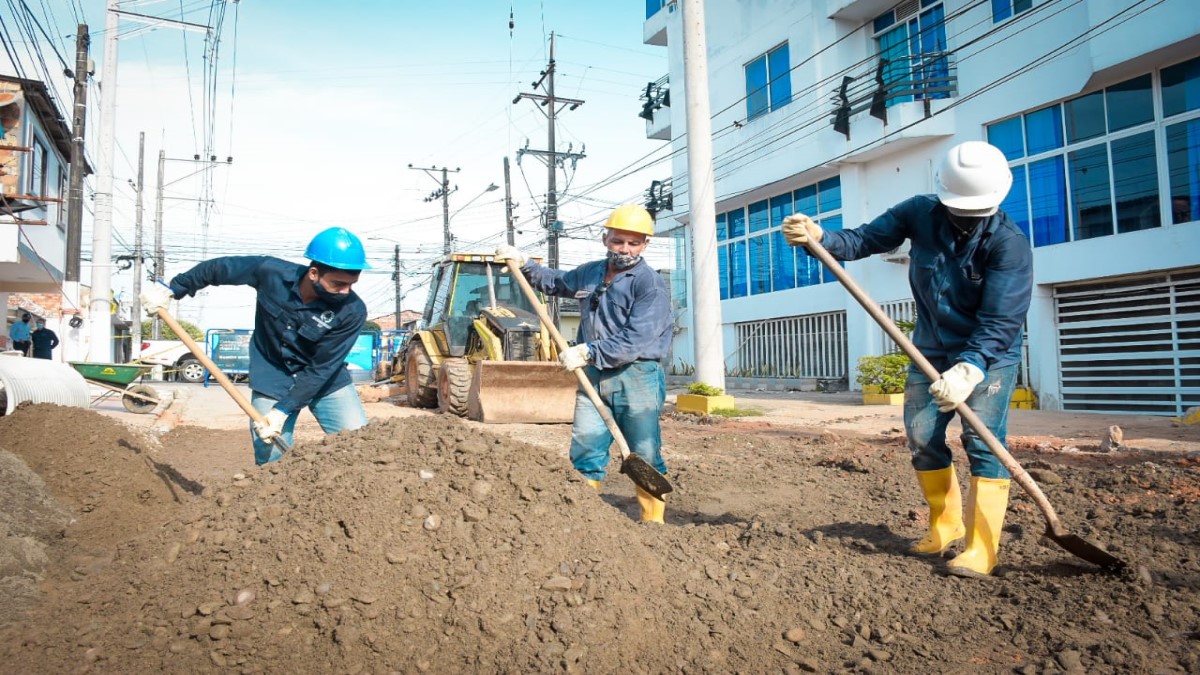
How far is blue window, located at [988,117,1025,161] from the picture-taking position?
40.8 feet

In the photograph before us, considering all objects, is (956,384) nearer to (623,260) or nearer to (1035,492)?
(1035,492)

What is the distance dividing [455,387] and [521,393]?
3.82 feet

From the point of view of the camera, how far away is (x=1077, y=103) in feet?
37.9

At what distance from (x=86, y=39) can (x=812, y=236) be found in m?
18.3

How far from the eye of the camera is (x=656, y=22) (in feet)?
68.8

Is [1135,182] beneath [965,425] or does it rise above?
above

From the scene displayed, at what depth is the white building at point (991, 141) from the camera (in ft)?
34.0

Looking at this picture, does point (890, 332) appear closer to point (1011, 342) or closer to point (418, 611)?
point (1011, 342)

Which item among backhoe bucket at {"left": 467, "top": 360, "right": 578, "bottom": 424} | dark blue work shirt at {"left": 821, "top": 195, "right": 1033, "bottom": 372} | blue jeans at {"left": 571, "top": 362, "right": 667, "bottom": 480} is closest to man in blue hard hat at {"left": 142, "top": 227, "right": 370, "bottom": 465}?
blue jeans at {"left": 571, "top": 362, "right": 667, "bottom": 480}

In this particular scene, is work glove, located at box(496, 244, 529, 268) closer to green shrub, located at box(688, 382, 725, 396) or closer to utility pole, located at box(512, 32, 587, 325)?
green shrub, located at box(688, 382, 725, 396)

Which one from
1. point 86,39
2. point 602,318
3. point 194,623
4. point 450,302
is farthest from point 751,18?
point 194,623

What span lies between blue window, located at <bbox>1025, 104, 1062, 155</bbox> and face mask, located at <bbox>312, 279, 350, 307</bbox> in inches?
458

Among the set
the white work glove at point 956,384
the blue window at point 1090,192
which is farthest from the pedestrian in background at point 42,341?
the blue window at point 1090,192

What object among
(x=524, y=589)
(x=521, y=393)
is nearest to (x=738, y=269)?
(x=521, y=393)
